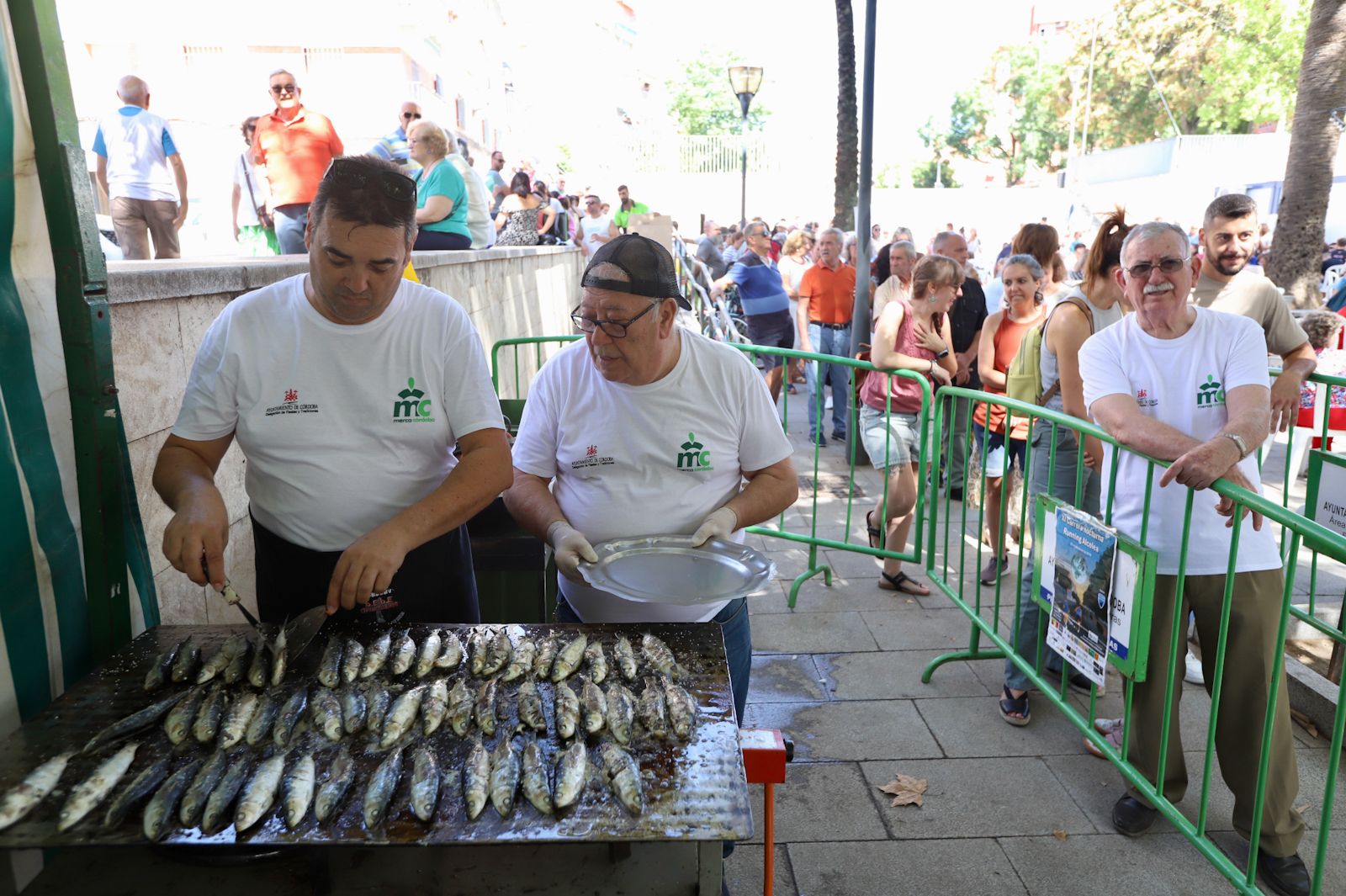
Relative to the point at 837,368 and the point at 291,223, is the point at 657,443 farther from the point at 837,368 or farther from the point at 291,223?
the point at 837,368

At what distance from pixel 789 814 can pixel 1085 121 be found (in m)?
51.5

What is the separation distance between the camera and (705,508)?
2.98m

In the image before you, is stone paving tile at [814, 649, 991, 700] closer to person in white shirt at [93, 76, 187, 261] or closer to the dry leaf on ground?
the dry leaf on ground

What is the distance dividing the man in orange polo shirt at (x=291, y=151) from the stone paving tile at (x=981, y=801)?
6.02 meters

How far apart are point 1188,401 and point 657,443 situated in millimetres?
2038

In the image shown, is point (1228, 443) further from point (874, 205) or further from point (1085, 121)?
point (1085, 121)

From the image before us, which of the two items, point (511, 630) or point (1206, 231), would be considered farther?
point (1206, 231)

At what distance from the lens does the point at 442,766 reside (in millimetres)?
2023

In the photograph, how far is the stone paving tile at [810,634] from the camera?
541 cm

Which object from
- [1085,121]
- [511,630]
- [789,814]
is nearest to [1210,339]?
[789,814]

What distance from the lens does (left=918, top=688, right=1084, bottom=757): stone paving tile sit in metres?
4.25

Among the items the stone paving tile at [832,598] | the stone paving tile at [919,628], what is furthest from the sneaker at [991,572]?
the stone paving tile at [832,598]

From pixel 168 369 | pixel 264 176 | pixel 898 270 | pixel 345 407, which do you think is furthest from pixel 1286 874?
pixel 264 176

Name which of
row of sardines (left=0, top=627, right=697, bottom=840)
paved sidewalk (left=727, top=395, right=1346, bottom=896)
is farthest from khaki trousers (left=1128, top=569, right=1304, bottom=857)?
row of sardines (left=0, top=627, right=697, bottom=840)
